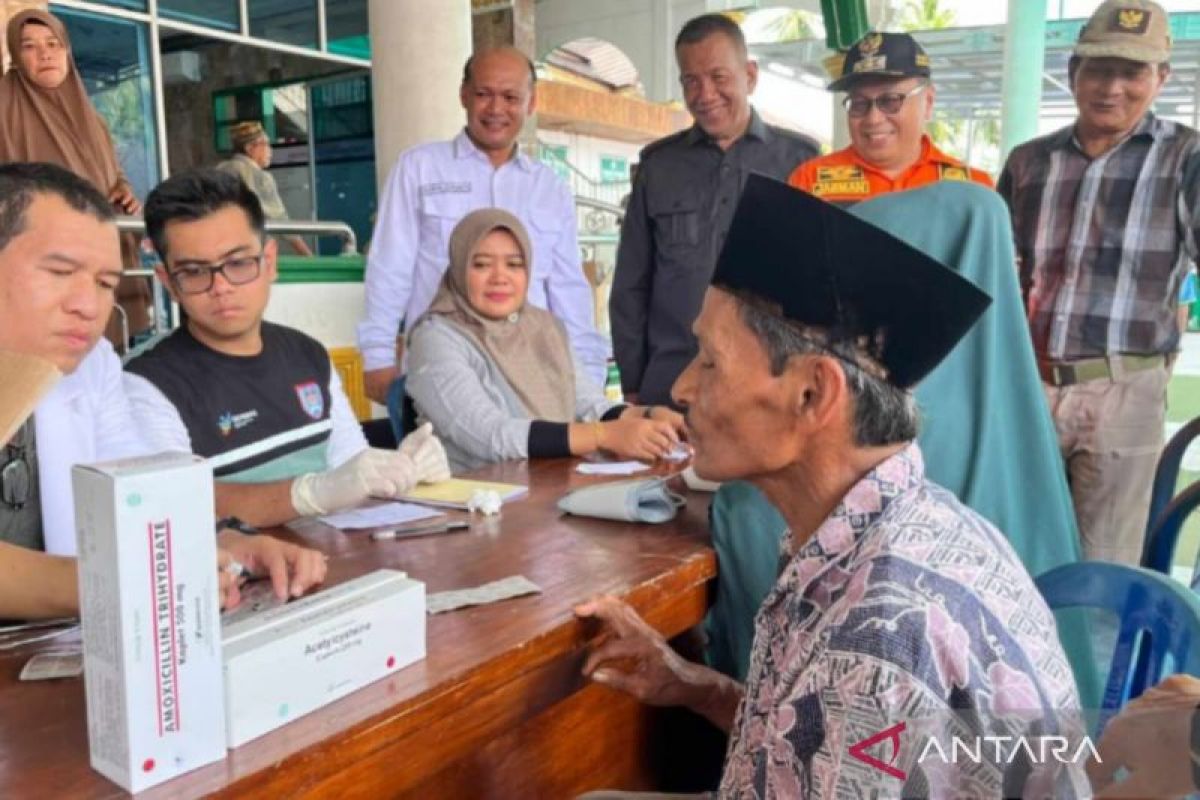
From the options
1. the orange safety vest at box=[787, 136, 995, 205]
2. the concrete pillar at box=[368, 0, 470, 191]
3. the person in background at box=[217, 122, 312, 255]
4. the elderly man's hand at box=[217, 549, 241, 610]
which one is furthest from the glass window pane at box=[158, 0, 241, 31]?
the elderly man's hand at box=[217, 549, 241, 610]

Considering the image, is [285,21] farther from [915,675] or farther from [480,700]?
[915,675]

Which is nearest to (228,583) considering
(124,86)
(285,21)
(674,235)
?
(674,235)

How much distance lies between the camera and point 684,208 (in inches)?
139

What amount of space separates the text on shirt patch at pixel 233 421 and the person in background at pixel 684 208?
5.64 feet

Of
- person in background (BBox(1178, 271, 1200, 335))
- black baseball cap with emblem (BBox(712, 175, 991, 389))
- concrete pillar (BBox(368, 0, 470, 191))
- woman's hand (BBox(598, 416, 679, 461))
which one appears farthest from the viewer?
concrete pillar (BBox(368, 0, 470, 191))

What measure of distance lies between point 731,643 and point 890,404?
2.68 feet

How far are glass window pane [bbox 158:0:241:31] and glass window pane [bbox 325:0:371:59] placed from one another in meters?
0.95

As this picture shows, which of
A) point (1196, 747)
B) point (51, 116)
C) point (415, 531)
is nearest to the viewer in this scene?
point (1196, 747)

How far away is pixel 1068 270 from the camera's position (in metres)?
3.07

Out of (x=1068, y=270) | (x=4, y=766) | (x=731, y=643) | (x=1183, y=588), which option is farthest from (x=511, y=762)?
(x=1068, y=270)

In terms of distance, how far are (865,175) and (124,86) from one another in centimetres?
610

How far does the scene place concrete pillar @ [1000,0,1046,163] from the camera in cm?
939

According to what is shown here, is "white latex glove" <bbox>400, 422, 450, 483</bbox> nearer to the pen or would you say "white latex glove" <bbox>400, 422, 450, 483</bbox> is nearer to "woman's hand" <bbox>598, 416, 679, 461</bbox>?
the pen

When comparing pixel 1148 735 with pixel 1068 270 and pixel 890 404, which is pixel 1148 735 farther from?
pixel 1068 270
